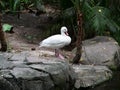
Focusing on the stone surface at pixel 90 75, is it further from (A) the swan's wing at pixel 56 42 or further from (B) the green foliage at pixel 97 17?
(B) the green foliage at pixel 97 17

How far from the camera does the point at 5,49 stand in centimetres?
1038

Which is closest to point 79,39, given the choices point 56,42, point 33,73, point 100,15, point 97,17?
point 56,42

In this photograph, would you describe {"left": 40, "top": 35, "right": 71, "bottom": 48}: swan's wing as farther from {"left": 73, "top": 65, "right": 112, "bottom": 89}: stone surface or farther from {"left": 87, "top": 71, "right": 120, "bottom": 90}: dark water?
{"left": 87, "top": 71, "right": 120, "bottom": 90}: dark water

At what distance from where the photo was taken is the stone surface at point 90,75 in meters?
9.64

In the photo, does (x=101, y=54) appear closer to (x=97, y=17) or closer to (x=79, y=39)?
(x=97, y=17)

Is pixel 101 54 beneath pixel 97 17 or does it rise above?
beneath

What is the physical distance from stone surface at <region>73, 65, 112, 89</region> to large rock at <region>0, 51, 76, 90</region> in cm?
43

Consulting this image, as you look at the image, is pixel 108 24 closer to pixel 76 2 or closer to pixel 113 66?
pixel 113 66

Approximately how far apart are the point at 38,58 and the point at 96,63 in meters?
2.19

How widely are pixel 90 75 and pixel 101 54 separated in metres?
1.45

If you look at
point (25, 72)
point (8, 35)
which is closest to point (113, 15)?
point (8, 35)

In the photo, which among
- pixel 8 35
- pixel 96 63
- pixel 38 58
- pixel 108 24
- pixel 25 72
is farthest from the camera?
pixel 8 35

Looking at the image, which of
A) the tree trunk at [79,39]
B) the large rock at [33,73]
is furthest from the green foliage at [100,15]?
the large rock at [33,73]

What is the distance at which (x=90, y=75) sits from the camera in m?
10.0
